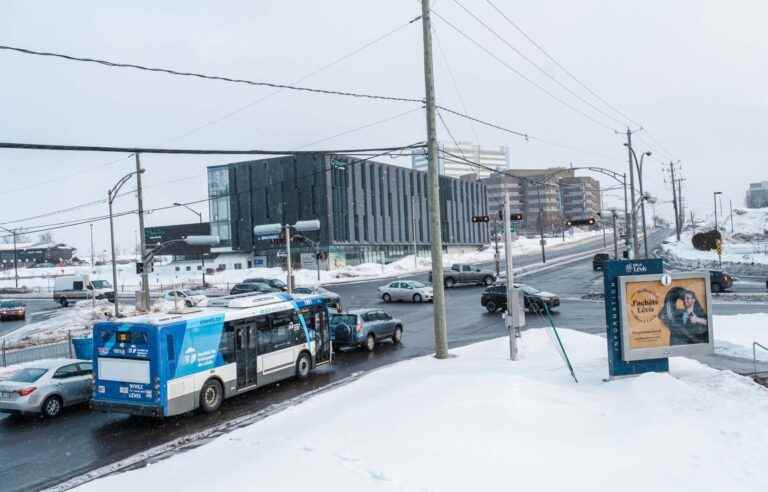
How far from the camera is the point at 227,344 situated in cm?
1584

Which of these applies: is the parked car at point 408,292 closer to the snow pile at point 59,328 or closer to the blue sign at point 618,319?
the snow pile at point 59,328

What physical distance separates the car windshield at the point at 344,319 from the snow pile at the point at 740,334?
12.5 metres

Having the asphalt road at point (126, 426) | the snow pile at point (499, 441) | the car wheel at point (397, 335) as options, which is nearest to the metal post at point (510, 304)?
the snow pile at point (499, 441)

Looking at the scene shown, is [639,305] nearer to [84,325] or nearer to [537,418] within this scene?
[537,418]

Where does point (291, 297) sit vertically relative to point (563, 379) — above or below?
above

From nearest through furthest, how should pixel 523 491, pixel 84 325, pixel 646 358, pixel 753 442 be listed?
pixel 523 491 → pixel 753 442 → pixel 646 358 → pixel 84 325

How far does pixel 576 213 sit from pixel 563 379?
190m

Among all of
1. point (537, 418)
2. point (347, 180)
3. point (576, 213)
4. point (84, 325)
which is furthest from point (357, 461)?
point (576, 213)

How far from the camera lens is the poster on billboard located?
14.5m

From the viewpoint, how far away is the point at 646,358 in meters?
14.4

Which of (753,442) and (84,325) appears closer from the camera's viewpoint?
(753,442)

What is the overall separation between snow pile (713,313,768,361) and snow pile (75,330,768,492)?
5.78 m

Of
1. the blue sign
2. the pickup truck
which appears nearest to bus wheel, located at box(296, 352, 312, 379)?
the blue sign

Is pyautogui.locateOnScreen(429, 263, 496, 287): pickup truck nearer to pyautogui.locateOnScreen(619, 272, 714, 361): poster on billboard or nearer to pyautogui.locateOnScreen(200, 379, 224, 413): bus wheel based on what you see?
pyautogui.locateOnScreen(619, 272, 714, 361): poster on billboard
